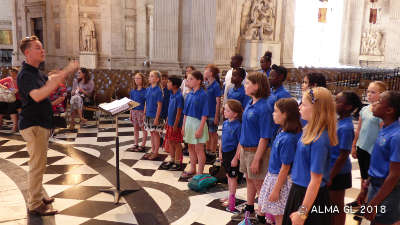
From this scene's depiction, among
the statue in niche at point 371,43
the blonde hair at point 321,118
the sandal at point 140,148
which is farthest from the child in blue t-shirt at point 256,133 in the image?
the statue in niche at point 371,43

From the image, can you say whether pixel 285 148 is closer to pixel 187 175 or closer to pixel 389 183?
pixel 389 183

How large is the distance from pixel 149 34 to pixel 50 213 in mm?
18198

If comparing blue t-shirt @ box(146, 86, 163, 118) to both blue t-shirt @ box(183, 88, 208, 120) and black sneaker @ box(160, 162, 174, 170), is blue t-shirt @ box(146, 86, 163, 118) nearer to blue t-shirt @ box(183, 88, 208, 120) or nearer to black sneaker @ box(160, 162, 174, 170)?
black sneaker @ box(160, 162, 174, 170)

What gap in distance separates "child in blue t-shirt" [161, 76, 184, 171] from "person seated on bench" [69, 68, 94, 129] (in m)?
4.32

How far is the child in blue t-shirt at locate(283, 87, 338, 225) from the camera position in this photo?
7.74ft

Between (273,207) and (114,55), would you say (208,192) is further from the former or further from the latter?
(114,55)

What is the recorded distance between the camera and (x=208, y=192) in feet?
16.4

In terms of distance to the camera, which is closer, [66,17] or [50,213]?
[50,213]

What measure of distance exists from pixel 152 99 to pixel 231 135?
8.29ft

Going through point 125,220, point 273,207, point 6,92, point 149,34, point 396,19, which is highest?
point 396,19

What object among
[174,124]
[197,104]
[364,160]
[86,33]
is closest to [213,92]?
[174,124]

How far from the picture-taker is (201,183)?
4973mm

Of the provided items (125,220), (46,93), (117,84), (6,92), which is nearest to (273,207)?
(125,220)

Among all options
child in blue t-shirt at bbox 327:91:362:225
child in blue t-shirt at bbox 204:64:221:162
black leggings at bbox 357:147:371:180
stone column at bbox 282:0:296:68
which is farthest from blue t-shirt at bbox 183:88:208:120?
stone column at bbox 282:0:296:68
